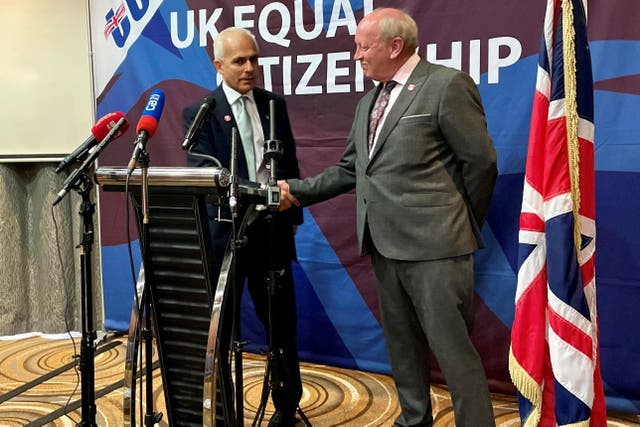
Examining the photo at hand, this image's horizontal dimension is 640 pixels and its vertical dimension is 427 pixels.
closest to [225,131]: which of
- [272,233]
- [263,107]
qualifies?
[263,107]

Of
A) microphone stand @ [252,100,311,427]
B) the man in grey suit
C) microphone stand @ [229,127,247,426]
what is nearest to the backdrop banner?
the man in grey suit

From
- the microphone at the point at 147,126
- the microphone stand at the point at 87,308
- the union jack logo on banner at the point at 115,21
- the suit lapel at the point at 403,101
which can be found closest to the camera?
the microphone at the point at 147,126

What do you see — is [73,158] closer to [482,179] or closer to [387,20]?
[387,20]

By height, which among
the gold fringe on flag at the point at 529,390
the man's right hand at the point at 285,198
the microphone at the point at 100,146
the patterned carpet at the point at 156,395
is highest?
the microphone at the point at 100,146

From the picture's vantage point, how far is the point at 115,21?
384cm

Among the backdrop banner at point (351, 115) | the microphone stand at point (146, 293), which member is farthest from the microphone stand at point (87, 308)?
the backdrop banner at point (351, 115)

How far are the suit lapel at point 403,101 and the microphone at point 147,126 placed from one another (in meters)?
0.82

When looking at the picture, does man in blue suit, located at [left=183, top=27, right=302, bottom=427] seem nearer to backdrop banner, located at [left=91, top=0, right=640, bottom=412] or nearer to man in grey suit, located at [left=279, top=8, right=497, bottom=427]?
man in grey suit, located at [left=279, top=8, right=497, bottom=427]

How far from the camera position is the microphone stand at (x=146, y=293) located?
1699 millimetres

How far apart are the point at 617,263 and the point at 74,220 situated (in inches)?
127

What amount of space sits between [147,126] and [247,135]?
846 millimetres

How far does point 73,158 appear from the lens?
2094 mm

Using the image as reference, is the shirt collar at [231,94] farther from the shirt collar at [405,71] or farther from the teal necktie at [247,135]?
the shirt collar at [405,71]

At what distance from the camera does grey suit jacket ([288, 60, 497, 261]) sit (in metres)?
2.21
